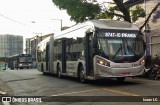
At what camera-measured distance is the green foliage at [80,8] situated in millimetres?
27812

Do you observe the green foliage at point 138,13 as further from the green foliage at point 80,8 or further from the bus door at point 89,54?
the bus door at point 89,54

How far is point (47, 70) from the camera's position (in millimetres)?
29609

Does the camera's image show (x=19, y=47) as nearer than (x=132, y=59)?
No

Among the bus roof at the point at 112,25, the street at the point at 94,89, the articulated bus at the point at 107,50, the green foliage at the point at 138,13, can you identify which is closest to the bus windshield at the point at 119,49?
the articulated bus at the point at 107,50

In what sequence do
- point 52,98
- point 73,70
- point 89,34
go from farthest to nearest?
point 73,70 < point 89,34 < point 52,98

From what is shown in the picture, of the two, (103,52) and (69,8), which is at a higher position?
(69,8)

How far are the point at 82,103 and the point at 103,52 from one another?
18.2 ft

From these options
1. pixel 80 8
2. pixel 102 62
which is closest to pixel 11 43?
pixel 80 8

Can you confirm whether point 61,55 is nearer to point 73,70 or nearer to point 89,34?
point 73,70

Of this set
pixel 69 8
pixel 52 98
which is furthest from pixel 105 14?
pixel 52 98

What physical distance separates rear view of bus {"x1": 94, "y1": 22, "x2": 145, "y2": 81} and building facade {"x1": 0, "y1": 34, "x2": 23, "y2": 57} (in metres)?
79.2

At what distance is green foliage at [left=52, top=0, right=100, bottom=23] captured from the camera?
27.8 m

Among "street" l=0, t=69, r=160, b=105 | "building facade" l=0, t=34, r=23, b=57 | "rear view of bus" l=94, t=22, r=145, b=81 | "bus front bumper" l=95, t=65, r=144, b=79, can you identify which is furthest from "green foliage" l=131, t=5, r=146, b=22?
"building facade" l=0, t=34, r=23, b=57

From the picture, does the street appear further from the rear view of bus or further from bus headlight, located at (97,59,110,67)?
bus headlight, located at (97,59,110,67)
